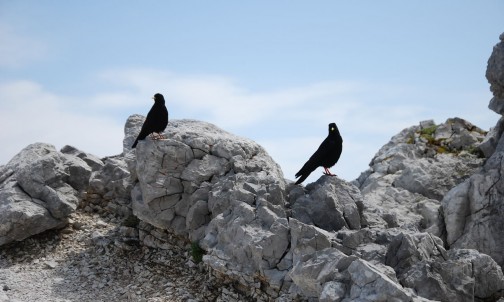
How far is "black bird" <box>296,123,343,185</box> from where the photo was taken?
18828mm

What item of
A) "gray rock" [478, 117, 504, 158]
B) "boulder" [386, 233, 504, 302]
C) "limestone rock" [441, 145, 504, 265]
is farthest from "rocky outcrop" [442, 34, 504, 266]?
"boulder" [386, 233, 504, 302]

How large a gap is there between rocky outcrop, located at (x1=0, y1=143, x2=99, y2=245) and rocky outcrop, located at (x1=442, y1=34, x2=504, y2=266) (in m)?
16.0

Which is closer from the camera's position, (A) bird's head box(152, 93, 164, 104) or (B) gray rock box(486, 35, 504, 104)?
→ (A) bird's head box(152, 93, 164, 104)

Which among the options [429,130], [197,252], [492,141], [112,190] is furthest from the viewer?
[429,130]

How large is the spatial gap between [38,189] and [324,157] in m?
11.3

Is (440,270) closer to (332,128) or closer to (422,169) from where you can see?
(332,128)

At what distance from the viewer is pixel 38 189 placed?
71.4ft

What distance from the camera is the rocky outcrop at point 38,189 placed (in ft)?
67.5

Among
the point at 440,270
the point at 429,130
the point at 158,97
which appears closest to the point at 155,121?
the point at 158,97

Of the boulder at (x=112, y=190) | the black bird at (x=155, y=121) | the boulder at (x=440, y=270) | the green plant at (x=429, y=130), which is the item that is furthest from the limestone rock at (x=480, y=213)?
the boulder at (x=112, y=190)

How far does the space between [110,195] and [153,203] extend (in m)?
4.58

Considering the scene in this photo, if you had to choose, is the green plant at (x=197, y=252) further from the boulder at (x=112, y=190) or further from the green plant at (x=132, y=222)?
the boulder at (x=112, y=190)

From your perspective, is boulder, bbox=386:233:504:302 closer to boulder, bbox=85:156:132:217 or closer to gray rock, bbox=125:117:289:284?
gray rock, bbox=125:117:289:284

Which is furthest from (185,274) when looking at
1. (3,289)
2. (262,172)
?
(3,289)
